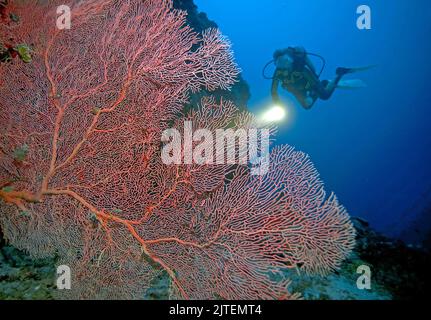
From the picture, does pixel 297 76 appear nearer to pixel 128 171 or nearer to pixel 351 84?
pixel 351 84

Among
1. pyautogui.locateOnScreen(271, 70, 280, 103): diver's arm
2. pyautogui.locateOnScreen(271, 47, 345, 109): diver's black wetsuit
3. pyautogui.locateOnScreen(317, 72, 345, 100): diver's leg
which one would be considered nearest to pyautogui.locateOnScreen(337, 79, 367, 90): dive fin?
pyautogui.locateOnScreen(317, 72, 345, 100): diver's leg

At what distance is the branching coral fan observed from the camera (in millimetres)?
2939

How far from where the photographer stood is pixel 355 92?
99875mm

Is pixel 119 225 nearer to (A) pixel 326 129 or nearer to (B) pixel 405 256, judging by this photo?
(B) pixel 405 256

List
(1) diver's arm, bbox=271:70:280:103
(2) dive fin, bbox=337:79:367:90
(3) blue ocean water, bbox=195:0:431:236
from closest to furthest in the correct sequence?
(1) diver's arm, bbox=271:70:280:103, (2) dive fin, bbox=337:79:367:90, (3) blue ocean water, bbox=195:0:431:236

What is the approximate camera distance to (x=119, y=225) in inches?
130

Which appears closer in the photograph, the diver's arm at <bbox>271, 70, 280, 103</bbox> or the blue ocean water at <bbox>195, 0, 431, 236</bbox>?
the diver's arm at <bbox>271, 70, 280, 103</bbox>

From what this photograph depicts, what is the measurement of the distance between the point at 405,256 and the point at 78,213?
6042mm

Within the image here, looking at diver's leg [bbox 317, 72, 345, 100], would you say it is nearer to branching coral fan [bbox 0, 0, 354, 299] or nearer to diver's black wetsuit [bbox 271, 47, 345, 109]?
diver's black wetsuit [bbox 271, 47, 345, 109]

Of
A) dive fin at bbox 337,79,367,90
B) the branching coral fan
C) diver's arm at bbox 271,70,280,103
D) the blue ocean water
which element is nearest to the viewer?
the branching coral fan

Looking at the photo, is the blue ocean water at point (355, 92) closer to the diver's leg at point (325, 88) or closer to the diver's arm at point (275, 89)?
the diver's leg at point (325, 88)

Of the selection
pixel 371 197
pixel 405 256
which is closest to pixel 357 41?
pixel 371 197

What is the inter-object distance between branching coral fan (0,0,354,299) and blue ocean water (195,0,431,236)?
7149 centimetres
